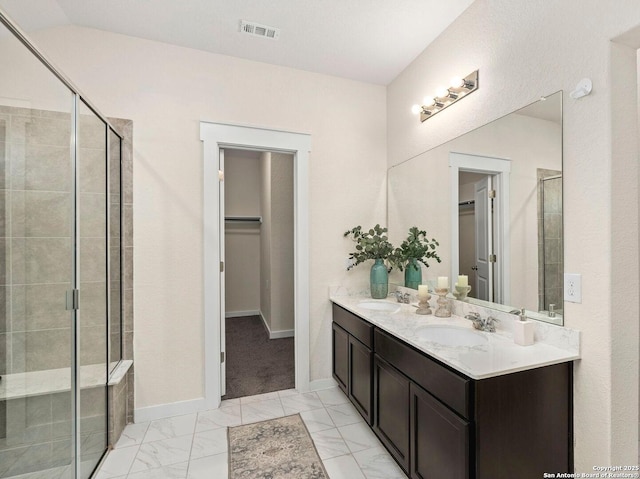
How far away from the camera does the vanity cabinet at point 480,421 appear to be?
1197mm

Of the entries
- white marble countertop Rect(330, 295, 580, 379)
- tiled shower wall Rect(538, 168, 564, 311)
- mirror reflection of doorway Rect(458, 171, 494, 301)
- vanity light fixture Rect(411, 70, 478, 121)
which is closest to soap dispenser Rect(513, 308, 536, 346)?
white marble countertop Rect(330, 295, 580, 379)

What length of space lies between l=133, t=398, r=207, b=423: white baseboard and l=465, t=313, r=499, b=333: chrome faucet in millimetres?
2094

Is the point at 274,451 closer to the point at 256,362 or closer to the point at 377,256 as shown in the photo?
the point at 256,362

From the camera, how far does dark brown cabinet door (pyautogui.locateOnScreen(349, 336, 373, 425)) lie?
203 cm

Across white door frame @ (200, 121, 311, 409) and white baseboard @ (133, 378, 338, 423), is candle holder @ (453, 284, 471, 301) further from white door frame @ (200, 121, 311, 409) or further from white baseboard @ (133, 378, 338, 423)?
white baseboard @ (133, 378, 338, 423)

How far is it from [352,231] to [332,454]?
169 cm

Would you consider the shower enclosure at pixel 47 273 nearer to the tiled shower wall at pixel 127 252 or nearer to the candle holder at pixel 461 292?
the tiled shower wall at pixel 127 252

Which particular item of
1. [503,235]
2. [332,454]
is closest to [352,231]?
[503,235]

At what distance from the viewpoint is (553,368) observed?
4.36ft

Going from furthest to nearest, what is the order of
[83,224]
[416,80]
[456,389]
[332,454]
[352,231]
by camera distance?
1. [352,231]
2. [416,80]
3. [332,454]
4. [83,224]
5. [456,389]

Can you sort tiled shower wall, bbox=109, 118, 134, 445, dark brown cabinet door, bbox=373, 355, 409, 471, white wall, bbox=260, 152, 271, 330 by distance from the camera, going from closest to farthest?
dark brown cabinet door, bbox=373, 355, 409, 471 < tiled shower wall, bbox=109, 118, 134, 445 < white wall, bbox=260, 152, 271, 330

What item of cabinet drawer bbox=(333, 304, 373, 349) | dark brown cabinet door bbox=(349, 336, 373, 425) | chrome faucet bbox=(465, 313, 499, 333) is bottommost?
dark brown cabinet door bbox=(349, 336, 373, 425)

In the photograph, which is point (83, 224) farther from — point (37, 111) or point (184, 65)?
point (184, 65)

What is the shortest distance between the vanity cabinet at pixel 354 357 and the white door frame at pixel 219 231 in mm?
281
